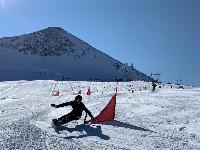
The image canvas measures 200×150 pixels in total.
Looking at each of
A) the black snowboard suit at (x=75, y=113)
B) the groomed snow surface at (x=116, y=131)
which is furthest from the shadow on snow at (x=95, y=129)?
the black snowboard suit at (x=75, y=113)

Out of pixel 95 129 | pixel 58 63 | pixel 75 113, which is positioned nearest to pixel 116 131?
pixel 95 129

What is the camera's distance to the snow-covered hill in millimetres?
117062

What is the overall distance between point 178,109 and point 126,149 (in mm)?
8311

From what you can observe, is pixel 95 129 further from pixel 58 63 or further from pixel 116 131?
pixel 58 63

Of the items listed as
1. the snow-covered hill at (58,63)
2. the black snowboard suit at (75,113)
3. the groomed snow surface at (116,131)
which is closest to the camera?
the groomed snow surface at (116,131)

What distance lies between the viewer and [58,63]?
5896 inches

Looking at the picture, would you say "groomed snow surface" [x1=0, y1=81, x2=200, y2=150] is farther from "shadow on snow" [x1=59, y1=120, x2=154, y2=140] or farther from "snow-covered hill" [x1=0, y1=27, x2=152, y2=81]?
"snow-covered hill" [x1=0, y1=27, x2=152, y2=81]

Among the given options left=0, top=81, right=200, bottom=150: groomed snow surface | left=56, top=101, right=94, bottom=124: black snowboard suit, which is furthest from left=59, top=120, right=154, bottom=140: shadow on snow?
left=56, top=101, right=94, bottom=124: black snowboard suit

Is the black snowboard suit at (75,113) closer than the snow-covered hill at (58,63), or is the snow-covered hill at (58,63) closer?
the black snowboard suit at (75,113)

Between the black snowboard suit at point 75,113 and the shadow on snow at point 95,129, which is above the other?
the black snowboard suit at point 75,113

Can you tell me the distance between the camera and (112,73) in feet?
461

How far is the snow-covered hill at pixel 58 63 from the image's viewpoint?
117m

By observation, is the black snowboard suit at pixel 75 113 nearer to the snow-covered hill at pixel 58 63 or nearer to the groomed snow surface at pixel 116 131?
the groomed snow surface at pixel 116 131

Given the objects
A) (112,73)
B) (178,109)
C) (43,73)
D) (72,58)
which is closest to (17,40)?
(72,58)
